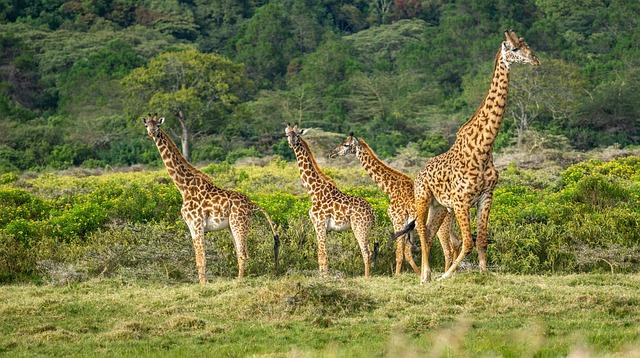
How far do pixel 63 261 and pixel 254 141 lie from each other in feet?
88.9

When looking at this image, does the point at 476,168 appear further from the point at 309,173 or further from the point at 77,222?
the point at 77,222

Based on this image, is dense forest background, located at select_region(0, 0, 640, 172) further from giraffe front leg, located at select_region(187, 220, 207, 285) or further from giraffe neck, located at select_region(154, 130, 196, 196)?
giraffe front leg, located at select_region(187, 220, 207, 285)

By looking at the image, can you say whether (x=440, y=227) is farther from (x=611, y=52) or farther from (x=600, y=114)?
(x=611, y=52)

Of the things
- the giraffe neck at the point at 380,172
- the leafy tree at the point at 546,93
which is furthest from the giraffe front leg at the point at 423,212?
the leafy tree at the point at 546,93

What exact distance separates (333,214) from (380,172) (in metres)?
0.96

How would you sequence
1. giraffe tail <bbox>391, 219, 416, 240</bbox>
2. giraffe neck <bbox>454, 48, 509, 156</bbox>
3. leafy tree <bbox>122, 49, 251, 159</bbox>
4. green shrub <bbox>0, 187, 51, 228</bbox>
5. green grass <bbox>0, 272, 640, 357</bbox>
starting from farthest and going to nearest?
leafy tree <bbox>122, 49, 251, 159</bbox> → green shrub <bbox>0, 187, 51, 228</bbox> → giraffe tail <bbox>391, 219, 416, 240</bbox> → giraffe neck <bbox>454, 48, 509, 156</bbox> → green grass <bbox>0, 272, 640, 357</bbox>

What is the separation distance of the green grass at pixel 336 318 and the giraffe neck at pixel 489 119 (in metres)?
1.51

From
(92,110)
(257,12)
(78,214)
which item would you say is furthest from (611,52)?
(78,214)

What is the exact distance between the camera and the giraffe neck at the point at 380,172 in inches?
683

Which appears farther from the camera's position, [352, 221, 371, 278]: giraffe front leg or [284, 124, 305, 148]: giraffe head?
[284, 124, 305, 148]: giraffe head

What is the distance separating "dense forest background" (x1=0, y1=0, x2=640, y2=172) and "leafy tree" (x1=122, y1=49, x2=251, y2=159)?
6cm

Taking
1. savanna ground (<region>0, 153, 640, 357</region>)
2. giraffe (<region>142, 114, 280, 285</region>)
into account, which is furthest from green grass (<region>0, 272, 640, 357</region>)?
giraffe (<region>142, 114, 280, 285</region>)

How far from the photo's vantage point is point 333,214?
17.0m

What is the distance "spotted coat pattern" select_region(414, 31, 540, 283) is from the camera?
1521 centimetres
